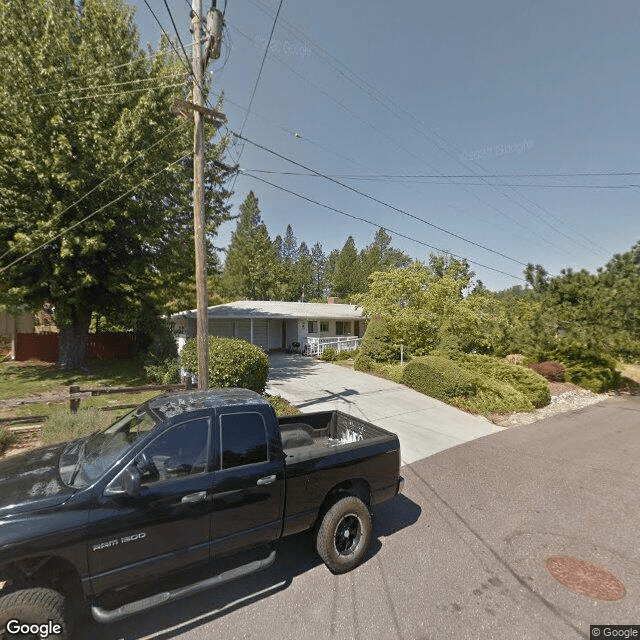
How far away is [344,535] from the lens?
3.86 metres

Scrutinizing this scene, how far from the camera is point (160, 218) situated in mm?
12953

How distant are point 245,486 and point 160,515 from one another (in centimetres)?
74

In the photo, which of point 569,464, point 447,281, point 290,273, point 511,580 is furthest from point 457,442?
point 290,273

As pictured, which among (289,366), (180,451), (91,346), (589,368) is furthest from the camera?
(289,366)

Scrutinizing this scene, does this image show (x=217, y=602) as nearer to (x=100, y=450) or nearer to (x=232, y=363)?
(x=100, y=450)

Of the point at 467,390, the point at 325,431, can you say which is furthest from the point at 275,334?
the point at 325,431

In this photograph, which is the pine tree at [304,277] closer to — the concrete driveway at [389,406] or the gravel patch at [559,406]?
the concrete driveway at [389,406]

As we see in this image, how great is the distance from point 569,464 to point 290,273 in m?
44.9

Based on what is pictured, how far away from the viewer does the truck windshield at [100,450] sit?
292 centimetres

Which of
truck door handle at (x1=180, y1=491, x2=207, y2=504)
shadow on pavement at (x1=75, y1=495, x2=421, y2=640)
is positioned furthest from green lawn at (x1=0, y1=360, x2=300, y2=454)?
truck door handle at (x1=180, y1=491, x2=207, y2=504)

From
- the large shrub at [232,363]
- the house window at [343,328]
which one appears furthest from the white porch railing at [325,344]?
the large shrub at [232,363]

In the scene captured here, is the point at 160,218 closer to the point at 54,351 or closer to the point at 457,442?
the point at 54,351

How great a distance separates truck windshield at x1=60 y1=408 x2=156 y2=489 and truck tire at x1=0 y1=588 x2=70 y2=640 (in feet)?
2.36

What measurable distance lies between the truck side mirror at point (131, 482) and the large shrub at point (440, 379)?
10444mm
